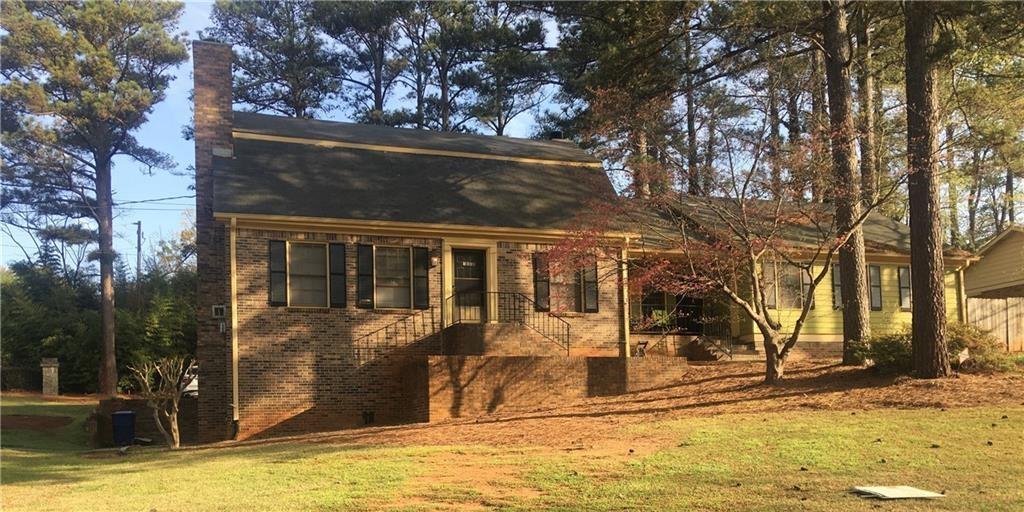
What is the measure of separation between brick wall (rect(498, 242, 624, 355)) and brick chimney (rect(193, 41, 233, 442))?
18.8 feet

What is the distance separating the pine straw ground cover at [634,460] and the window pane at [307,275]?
10.6 ft

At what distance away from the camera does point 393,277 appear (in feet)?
60.9

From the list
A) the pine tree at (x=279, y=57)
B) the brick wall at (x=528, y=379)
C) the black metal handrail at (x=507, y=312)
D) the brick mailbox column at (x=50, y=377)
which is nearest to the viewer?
the brick wall at (x=528, y=379)

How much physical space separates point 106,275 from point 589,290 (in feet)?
66.3

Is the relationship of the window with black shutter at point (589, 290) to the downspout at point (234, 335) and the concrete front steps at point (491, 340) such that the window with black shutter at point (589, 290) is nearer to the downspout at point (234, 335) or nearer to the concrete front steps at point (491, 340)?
the concrete front steps at point (491, 340)

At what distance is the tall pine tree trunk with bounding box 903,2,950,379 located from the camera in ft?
49.7

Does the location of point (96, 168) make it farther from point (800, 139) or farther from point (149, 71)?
point (800, 139)

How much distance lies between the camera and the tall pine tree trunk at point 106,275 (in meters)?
29.8

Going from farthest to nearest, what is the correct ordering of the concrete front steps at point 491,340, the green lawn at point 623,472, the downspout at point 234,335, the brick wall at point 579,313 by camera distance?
the brick wall at point 579,313 < the concrete front steps at point 491,340 < the downspout at point 234,335 < the green lawn at point 623,472

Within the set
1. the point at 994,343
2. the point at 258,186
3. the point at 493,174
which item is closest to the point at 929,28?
the point at 994,343

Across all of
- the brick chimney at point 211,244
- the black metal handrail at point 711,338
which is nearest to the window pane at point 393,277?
the brick chimney at point 211,244

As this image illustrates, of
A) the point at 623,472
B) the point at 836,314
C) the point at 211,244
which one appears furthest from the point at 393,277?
the point at 836,314

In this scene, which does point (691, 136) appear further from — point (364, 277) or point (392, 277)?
point (364, 277)

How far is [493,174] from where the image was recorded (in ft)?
70.1
